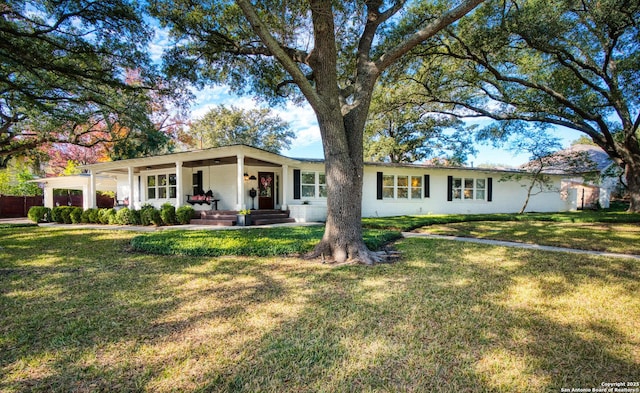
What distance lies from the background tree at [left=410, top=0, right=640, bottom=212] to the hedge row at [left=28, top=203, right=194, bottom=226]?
11.5 meters

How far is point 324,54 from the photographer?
545 centimetres

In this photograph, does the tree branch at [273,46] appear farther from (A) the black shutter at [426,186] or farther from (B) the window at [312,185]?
(A) the black shutter at [426,186]

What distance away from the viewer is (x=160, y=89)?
344 inches

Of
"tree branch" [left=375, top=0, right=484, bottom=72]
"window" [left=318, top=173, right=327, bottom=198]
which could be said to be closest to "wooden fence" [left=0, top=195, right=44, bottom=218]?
"window" [left=318, top=173, right=327, bottom=198]

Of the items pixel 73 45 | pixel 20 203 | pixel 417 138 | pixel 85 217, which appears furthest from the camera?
pixel 417 138

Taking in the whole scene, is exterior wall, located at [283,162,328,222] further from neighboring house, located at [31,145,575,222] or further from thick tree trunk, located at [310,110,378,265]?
thick tree trunk, located at [310,110,378,265]

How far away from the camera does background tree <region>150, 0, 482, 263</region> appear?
532 centimetres

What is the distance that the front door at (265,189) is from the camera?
1446 cm

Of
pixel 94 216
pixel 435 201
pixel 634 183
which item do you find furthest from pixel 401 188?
pixel 94 216

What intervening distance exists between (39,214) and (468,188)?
75.8 feet

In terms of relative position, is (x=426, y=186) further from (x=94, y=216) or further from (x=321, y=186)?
(x=94, y=216)

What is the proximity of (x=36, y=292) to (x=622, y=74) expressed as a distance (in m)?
19.4

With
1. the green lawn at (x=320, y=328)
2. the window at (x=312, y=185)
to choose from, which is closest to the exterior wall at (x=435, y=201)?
the window at (x=312, y=185)

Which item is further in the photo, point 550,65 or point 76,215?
point 76,215
